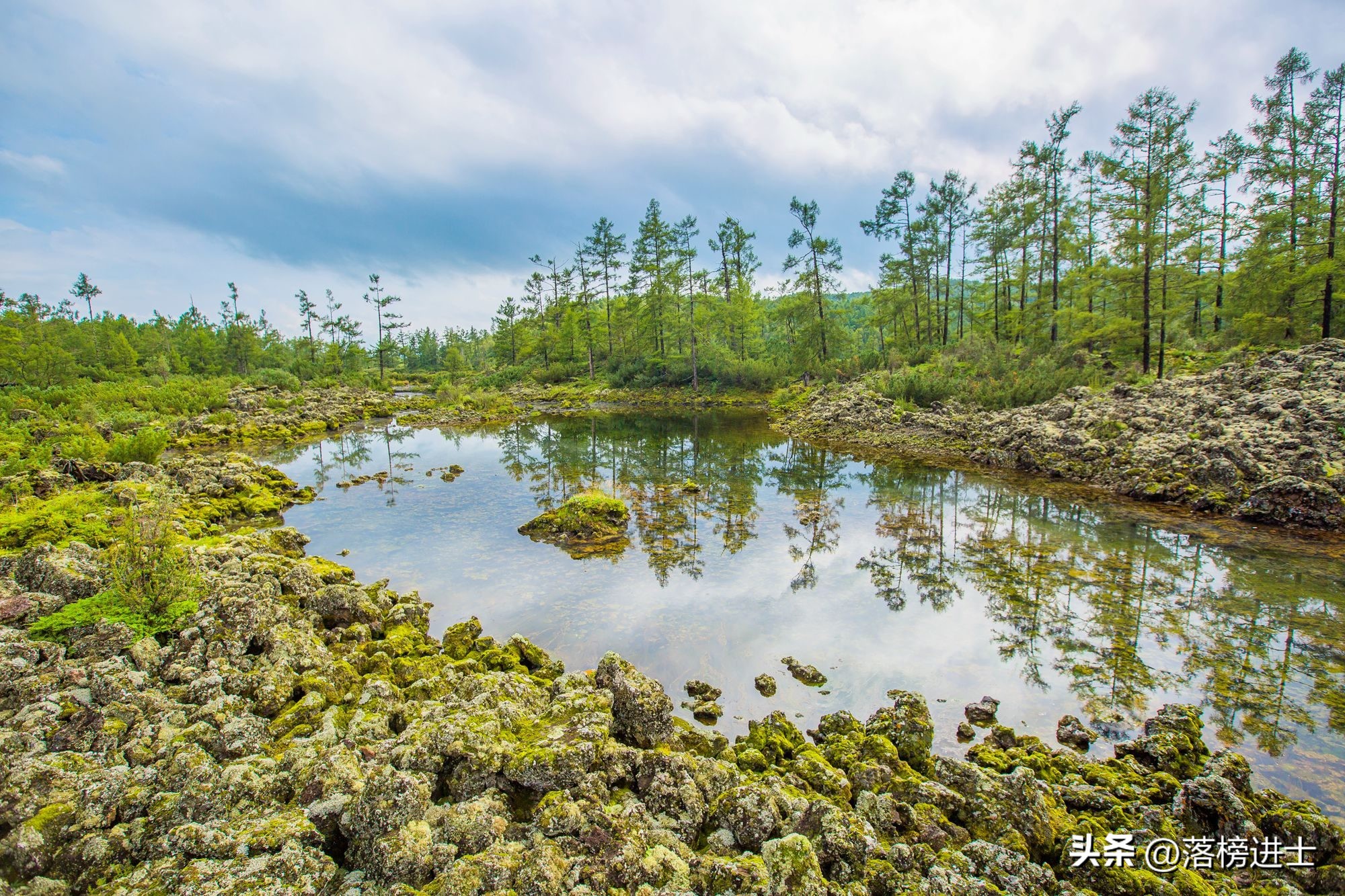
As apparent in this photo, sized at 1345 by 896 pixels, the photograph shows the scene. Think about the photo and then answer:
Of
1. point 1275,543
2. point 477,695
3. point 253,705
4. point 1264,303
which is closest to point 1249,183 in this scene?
point 1264,303

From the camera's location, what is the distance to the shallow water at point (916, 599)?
21.8 ft

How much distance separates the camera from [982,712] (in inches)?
253

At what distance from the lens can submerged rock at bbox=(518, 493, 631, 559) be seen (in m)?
12.3

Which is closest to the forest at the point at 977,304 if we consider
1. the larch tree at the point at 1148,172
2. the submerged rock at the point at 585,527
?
the larch tree at the point at 1148,172

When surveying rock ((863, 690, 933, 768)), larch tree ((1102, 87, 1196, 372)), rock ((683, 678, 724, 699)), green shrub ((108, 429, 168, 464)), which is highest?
larch tree ((1102, 87, 1196, 372))

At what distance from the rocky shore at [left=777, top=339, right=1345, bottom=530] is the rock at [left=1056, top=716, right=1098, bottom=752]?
11.2m

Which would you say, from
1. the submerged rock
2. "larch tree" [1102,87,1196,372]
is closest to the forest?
"larch tree" [1102,87,1196,372]

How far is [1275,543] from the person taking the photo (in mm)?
11273

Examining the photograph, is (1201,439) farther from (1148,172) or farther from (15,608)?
(15,608)

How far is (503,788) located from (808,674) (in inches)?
→ 166

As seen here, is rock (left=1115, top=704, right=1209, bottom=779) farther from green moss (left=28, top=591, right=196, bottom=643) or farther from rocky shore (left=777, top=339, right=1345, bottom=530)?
green moss (left=28, top=591, right=196, bottom=643)

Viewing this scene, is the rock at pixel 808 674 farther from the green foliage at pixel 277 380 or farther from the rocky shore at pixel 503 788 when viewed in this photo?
the green foliage at pixel 277 380

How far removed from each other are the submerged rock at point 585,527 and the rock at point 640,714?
6.11m

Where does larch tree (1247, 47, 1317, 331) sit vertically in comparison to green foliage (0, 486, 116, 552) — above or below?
above
